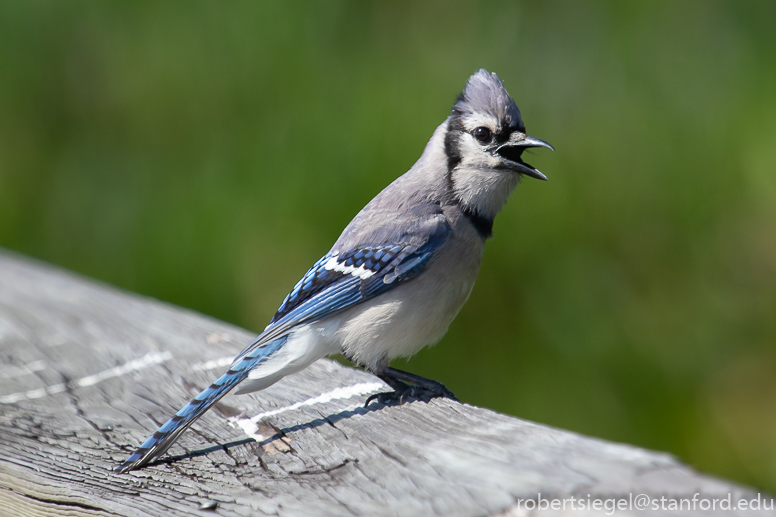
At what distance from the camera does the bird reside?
1.83m

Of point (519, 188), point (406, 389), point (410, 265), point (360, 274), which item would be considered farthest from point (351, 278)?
point (519, 188)

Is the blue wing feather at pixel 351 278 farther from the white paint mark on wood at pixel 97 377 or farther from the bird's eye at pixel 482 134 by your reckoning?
the white paint mark on wood at pixel 97 377

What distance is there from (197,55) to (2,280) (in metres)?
1.44

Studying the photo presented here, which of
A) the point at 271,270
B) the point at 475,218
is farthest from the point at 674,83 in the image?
the point at 271,270

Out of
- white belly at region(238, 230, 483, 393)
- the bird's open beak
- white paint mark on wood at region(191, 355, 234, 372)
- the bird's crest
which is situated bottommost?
white paint mark on wood at region(191, 355, 234, 372)

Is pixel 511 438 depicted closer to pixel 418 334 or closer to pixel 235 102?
pixel 418 334

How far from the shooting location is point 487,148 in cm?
203

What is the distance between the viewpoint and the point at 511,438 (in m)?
1.21

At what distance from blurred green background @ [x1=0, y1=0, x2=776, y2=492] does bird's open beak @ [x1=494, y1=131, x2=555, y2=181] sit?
0.36 metres

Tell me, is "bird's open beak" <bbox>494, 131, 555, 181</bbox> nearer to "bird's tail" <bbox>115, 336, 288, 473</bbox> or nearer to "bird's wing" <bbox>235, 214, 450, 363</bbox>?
"bird's wing" <bbox>235, 214, 450, 363</bbox>

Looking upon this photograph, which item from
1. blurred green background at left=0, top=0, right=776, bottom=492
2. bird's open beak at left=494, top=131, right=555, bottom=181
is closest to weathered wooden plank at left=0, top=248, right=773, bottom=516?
bird's open beak at left=494, top=131, right=555, bottom=181

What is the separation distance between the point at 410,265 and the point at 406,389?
28 centimetres

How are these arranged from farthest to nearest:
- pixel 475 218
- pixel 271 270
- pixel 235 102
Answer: pixel 235 102 < pixel 271 270 < pixel 475 218

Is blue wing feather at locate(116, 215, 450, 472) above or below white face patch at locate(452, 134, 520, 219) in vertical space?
below
